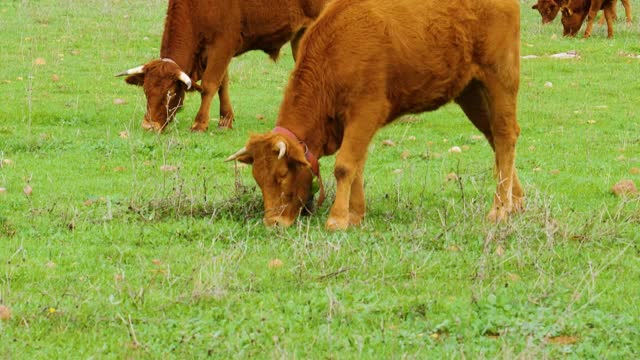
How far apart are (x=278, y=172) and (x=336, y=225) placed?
645 millimetres

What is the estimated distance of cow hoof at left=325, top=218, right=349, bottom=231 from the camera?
343 inches

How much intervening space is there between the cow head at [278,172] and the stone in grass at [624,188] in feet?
10.4

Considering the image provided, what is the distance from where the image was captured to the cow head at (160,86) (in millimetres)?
13875

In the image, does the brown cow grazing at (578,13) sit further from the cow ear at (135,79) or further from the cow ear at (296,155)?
the cow ear at (296,155)

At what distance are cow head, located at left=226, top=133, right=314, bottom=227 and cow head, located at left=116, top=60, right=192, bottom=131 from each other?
17.5 feet

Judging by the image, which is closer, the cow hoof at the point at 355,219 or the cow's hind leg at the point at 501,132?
the cow hoof at the point at 355,219

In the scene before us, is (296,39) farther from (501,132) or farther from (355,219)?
(355,219)

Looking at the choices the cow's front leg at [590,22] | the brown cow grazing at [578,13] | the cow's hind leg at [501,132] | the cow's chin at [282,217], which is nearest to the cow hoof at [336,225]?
the cow's chin at [282,217]

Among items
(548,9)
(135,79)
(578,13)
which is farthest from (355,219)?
(548,9)

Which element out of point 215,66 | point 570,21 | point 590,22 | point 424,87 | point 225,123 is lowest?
point 570,21

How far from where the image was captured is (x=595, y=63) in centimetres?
2025

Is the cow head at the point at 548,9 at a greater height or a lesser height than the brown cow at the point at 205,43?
lesser

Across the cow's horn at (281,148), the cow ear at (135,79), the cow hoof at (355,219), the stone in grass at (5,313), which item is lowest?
the cow ear at (135,79)

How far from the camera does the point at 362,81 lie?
28.8 feet
